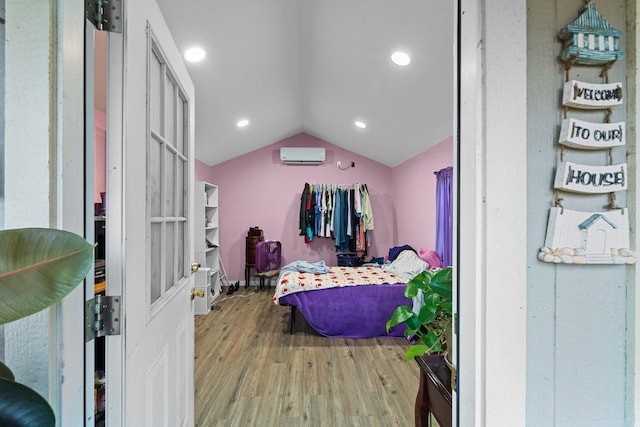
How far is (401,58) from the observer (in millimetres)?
2234

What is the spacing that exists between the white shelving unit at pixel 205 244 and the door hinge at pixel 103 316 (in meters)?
2.94

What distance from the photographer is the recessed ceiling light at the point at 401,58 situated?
220 centimetres

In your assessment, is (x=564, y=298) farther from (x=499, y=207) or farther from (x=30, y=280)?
(x=30, y=280)

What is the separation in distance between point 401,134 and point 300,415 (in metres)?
3.07

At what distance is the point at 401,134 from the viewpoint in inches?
139

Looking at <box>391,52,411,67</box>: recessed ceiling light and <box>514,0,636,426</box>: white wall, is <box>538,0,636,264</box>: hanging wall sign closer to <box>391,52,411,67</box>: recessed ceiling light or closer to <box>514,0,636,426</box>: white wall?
<box>514,0,636,426</box>: white wall

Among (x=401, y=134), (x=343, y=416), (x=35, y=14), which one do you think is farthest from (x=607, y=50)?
(x=401, y=134)

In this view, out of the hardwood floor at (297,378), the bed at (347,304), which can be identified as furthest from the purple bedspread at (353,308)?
the hardwood floor at (297,378)

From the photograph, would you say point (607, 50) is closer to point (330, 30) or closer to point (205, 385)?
point (330, 30)

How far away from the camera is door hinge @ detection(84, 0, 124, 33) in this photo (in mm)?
698

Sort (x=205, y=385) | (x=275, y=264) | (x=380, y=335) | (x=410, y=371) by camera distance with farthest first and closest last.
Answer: (x=275, y=264), (x=380, y=335), (x=410, y=371), (x=205, y=385)

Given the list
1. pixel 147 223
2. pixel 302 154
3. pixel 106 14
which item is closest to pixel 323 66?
pixel 302 154

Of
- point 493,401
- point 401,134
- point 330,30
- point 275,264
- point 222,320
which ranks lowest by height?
point 222,320

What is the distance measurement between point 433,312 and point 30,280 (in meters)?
1.01
